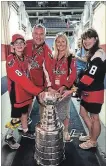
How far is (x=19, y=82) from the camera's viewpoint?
181 centimetres

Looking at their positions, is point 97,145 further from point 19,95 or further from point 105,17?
point 105,17

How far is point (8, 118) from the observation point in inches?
105

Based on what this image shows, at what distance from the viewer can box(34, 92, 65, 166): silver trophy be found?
64.1 inches

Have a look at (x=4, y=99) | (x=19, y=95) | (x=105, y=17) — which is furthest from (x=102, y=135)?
(x=105, y=17)

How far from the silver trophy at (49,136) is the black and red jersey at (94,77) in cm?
32

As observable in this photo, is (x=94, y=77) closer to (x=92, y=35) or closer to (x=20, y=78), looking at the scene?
(x=92, y=35)

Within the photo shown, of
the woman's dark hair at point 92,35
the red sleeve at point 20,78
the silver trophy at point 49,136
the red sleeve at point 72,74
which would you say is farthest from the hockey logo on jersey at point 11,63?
the woman's dark hair at point 92,35

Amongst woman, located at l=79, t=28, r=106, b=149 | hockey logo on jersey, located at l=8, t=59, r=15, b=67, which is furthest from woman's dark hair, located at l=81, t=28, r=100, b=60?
hockey logo on jersey, located at l=8, t=59, r=15, b=67

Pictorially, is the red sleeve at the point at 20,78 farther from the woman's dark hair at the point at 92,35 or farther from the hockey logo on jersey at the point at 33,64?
the woman's dark hair at the point at 92,35

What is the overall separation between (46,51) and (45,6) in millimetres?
4831

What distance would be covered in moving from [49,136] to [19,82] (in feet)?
1.77

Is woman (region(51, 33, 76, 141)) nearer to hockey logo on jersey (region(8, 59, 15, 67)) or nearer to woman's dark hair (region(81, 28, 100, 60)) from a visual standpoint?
woman's dark hair (region(81, 28, 100, 60))

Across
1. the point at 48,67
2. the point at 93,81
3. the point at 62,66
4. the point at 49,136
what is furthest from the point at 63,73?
the point at 49,136

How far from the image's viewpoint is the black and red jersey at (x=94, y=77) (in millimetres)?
1668
